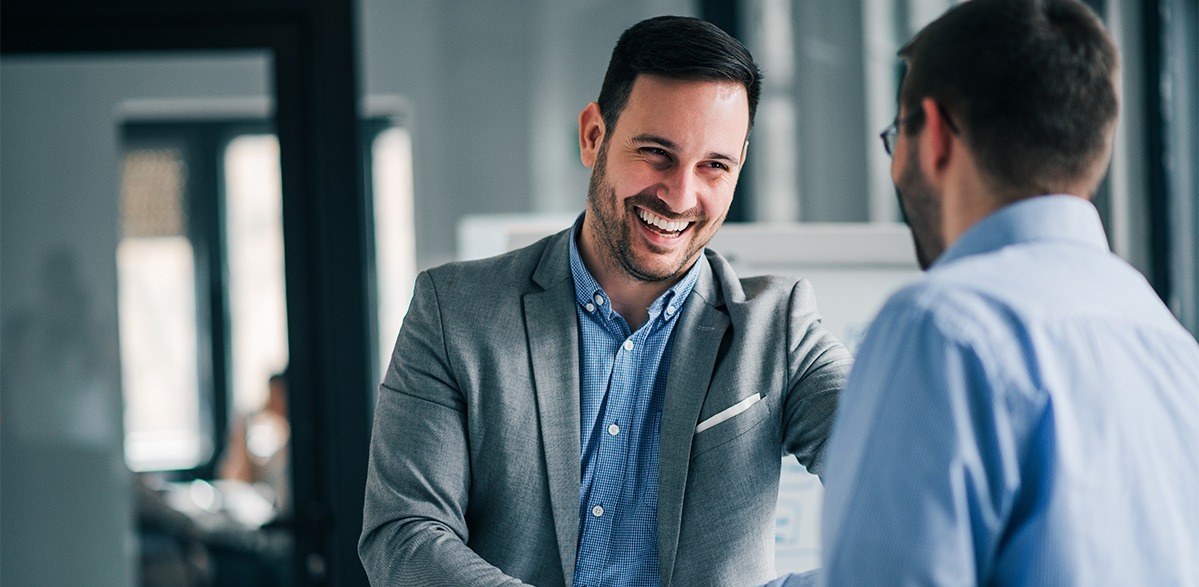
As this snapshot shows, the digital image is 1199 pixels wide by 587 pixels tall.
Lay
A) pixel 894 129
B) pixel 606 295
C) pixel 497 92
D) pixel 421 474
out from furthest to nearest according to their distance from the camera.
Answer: pixel 497 92 < pixel 606 295 < pixel 421 474 < pixel 894 129

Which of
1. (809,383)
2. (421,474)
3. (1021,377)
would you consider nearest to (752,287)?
(809,383)

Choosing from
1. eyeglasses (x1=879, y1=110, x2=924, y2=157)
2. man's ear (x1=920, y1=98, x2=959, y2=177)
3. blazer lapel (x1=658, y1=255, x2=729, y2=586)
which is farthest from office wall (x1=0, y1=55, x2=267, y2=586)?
man's ear (x1=920, y1=98, x2=959, y2=177)

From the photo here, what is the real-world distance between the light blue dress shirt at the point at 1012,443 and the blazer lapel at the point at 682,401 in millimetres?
531

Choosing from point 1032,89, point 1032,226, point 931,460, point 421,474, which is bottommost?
point 421,474

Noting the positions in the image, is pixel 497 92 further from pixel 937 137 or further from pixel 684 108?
pixel 937 137

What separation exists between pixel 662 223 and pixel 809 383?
276mm

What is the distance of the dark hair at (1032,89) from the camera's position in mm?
921

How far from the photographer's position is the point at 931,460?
82cm

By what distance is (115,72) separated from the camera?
10.0 feet

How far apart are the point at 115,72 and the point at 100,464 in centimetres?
104

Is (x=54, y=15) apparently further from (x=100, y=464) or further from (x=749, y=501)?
(x=749, y=501)

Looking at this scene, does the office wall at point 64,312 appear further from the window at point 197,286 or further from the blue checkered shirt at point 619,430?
the blue checkered shirt at point 619,430

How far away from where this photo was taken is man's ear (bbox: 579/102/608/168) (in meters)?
1.57

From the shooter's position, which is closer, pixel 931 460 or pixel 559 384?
pixel 931 460
